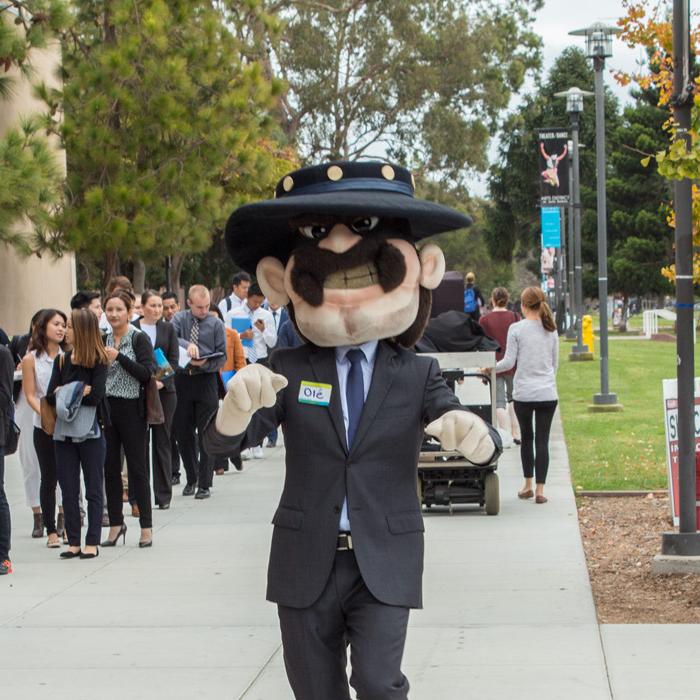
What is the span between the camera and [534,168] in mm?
59938

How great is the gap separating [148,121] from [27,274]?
3.75 m

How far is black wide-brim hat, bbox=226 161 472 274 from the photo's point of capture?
443 cm

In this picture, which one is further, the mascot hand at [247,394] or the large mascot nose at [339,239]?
the large mascot nose at [339,239]

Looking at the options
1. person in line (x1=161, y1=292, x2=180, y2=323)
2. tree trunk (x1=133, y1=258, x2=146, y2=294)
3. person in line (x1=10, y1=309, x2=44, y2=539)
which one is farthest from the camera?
tree trunk (x1=133, y1=258, x2=146, y2=294)

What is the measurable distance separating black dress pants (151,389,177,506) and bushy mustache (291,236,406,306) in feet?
21.4

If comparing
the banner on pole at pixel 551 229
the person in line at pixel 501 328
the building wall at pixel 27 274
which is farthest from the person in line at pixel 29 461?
the banner on pole at pixel 551 229

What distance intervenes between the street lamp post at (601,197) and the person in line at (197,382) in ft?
27.8

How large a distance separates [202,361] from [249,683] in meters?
6.40

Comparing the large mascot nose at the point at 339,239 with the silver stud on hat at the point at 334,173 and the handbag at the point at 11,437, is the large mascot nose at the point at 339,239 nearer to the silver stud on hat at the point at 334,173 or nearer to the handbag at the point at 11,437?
the silver stud on hat at the point at 334,173

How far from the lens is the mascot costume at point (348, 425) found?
14.1ft

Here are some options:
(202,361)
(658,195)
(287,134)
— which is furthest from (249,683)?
(658,195)

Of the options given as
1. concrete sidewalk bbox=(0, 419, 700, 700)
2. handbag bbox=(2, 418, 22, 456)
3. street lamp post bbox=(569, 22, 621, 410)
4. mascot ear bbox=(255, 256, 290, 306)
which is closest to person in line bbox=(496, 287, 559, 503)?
concrete sidewalk bbox=(0, 419, 700, 700)

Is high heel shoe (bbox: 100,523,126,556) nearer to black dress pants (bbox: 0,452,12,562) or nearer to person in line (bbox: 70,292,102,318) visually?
black dress pants (bbox: 0,452,12,562)

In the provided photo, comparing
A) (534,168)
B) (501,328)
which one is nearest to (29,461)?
(501,328)
